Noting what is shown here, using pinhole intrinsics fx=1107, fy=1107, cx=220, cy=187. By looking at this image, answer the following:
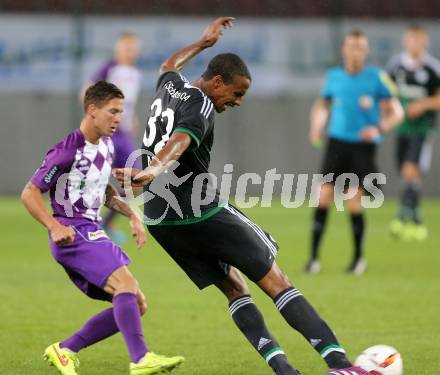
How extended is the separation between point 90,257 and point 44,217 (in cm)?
37

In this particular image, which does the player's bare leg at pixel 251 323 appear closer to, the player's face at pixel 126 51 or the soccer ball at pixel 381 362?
the soccer ball at pixel 381 362

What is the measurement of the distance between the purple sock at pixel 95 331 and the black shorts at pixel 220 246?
57 centimetres

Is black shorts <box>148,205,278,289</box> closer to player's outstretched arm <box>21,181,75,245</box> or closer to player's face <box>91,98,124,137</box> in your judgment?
player's outstretched arm <box>21,181,75,245</box>

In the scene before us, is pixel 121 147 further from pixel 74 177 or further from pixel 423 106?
pixel 74 177

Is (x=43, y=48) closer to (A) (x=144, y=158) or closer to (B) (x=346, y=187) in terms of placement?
(B) (x=346, y=187)

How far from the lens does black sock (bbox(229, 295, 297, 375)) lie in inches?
250

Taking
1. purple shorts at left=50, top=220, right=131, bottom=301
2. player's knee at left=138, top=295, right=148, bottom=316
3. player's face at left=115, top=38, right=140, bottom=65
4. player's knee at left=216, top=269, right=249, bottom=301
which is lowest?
player's knee at left=138, top=295, right=148, bottom=316

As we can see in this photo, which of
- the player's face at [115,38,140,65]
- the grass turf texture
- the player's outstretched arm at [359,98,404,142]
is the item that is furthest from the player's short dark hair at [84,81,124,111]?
the player's face at [115,38,140,65]

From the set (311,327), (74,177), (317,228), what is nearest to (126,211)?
(74,177)

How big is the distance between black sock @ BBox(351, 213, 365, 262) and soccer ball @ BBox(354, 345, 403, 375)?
16.7ft

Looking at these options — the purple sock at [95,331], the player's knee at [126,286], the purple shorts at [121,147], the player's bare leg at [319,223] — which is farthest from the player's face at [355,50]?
the player's knee at [126,286]

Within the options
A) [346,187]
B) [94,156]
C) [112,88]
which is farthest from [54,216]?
[346,187]

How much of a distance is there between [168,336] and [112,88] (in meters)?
2.20

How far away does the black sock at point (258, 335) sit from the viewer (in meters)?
6.34
